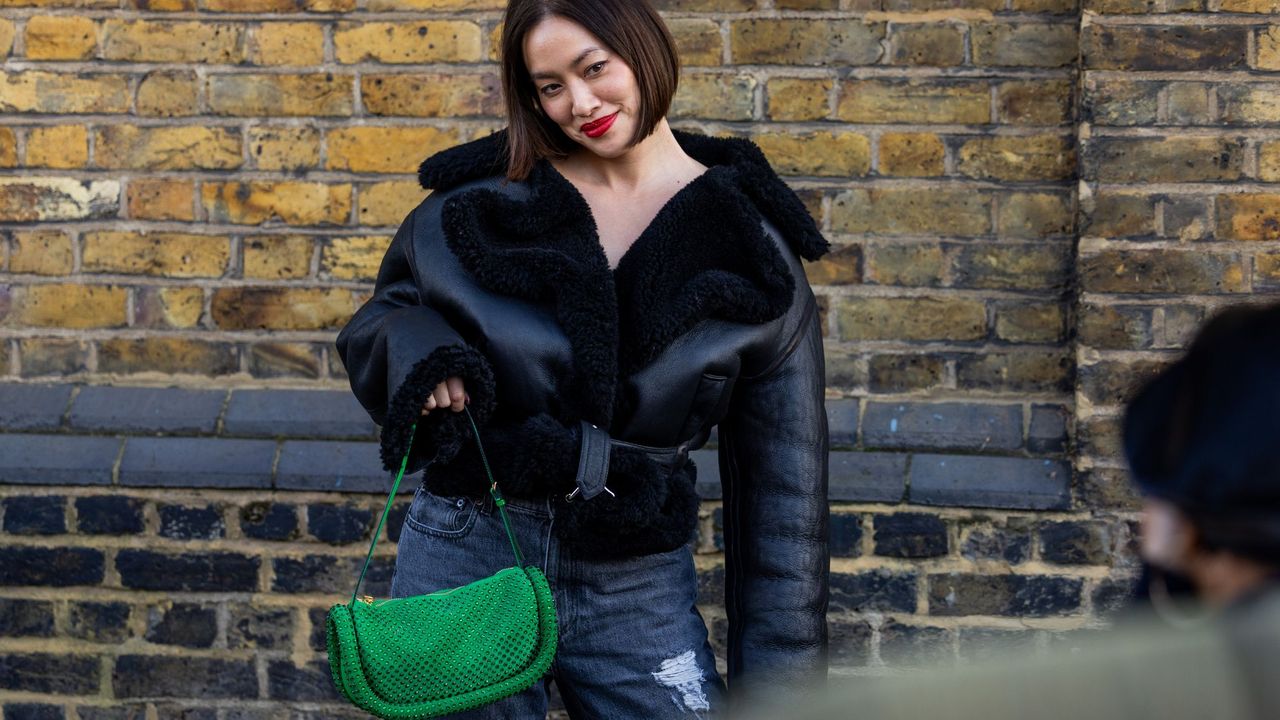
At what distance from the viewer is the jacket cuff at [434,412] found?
6.89 ft

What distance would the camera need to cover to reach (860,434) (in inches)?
132

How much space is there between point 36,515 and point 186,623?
17.0 inches

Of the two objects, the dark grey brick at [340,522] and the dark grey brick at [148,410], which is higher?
the dark grey brick at [148,410]

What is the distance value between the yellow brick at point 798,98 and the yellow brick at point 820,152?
45 millimetres

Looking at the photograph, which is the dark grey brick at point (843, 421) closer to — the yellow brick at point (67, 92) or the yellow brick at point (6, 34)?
the yellow brick at point (67, 92)

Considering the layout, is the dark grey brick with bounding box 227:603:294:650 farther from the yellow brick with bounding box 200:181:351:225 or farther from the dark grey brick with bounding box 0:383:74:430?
the yellow brick with bounding box 200:181:351:225

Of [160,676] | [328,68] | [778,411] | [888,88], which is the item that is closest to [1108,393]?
[888,88]

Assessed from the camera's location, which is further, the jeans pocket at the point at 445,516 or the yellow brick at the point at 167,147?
the yellow brick at the point at 167,147

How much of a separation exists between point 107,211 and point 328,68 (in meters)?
0.63

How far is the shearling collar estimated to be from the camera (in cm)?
223

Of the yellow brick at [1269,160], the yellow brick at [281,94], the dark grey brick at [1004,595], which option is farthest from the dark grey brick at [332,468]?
the yellow brick at [1269,160]

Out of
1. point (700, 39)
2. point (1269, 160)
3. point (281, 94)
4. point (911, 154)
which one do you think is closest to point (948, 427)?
point (911, 154)

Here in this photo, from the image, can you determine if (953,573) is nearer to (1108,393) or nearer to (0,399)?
(1108,393)

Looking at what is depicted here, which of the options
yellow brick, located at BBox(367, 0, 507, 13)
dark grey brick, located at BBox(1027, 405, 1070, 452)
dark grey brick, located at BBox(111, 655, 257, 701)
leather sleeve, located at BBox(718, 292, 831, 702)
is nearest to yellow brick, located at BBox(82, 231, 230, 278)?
yellow brick, located at BBox(367, 0, 507, 13)
